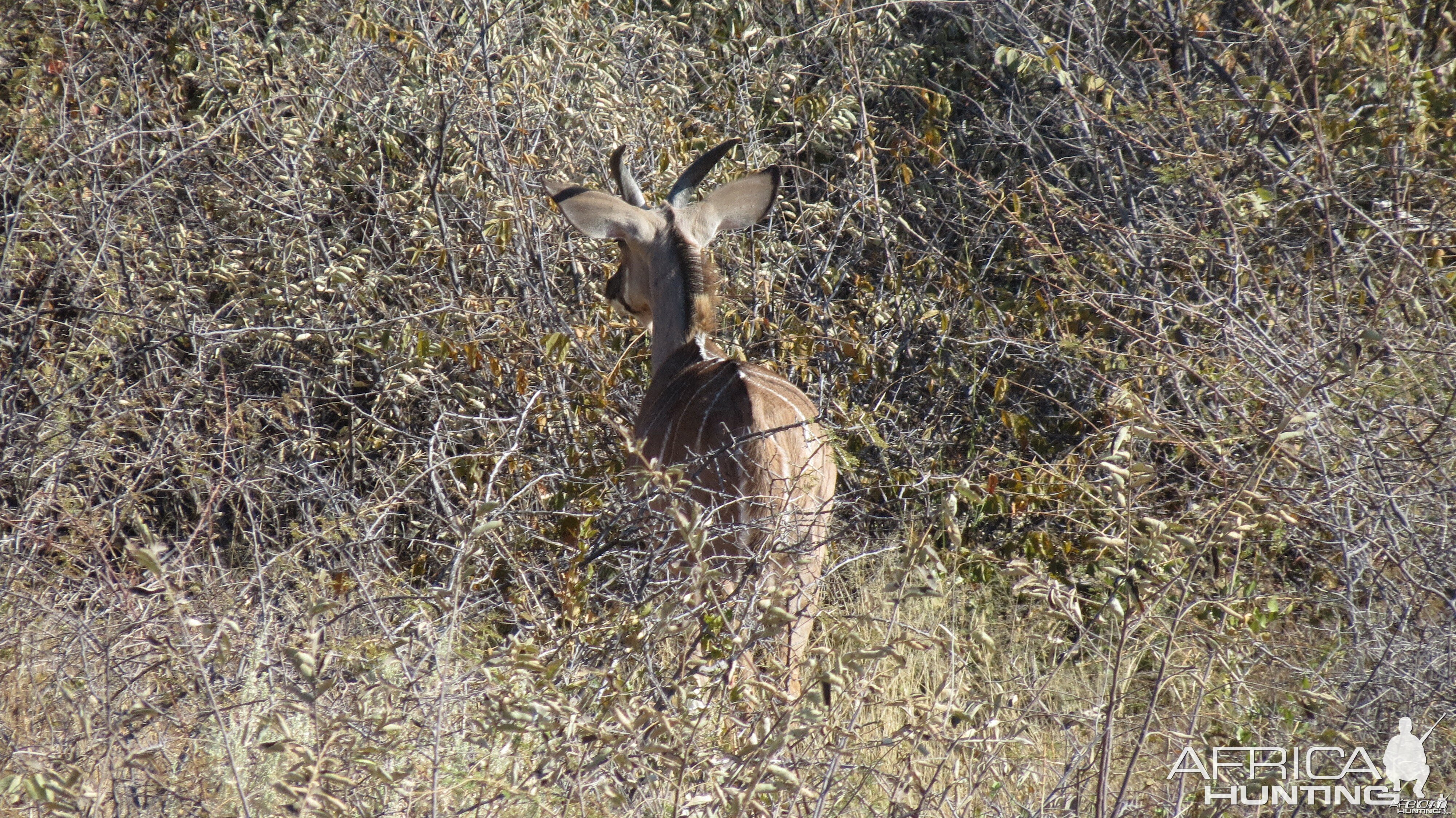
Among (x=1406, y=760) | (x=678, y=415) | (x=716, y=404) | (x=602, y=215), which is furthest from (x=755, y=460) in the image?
(x=1406, y=760)

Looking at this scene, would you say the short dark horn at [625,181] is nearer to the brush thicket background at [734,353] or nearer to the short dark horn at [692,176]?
the short dark horn at [692,176]

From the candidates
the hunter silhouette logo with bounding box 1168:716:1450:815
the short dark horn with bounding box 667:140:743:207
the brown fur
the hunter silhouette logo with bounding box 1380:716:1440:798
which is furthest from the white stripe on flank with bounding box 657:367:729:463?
the hunter silhouette logo with bounding box 1380:716:1440:798

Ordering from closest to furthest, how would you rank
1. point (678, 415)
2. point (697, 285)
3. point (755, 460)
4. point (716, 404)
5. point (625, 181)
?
point (755, 460) → point (716, 404) → point (678, 415) → point (697, 285) → point (625, 181)

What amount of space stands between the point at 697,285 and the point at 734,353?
34 cm

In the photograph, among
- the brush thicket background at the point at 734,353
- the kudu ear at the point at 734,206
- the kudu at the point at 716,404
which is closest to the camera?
the brush thicket background at the point at 734,353

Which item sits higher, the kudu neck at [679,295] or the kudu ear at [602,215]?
the kudu ear at [602,215]

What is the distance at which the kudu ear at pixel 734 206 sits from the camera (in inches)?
188

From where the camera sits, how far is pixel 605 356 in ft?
16.6

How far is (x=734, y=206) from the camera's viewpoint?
4836mm

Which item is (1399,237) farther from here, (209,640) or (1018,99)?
(209,640)

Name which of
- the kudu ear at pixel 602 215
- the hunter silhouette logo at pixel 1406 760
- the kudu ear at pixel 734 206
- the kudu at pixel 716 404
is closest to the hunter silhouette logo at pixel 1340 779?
the hunter silhouette logo at pixel 1406 760

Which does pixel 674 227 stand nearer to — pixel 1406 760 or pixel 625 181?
pixel 625 181

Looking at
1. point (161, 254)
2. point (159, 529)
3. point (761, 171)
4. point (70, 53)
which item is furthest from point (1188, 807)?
point (70, 53)

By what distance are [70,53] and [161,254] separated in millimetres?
1082
